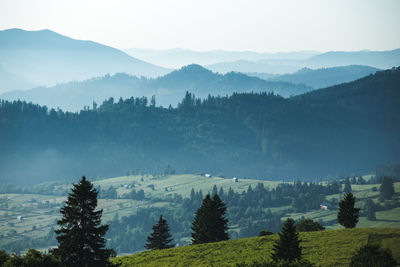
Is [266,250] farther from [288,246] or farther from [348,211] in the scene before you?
[348,211]

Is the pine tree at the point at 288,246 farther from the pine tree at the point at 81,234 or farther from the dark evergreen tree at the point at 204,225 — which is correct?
the dark evergreen tree at the point at 204,225

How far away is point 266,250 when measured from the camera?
86938 mm

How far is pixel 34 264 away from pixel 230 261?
30274mm

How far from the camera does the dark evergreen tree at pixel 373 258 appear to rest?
2395 inches

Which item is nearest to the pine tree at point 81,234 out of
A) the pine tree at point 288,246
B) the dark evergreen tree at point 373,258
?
the pine tree at point 288,246

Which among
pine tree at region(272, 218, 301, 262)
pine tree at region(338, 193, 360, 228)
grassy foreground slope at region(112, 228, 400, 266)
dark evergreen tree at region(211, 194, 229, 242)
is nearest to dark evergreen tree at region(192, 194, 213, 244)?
dark evergreen tree at region(211, 194, 229, 242)

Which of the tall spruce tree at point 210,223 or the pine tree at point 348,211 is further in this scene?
the tall spruce tree at point 210,223

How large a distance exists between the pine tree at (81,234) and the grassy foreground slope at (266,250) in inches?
678

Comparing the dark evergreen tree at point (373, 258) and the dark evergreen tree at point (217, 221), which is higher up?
the dark evergreen tree at point (373, 258)

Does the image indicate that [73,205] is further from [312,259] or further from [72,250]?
[312,259]

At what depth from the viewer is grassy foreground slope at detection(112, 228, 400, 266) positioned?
77.9 meters

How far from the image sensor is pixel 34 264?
66438 millimetres

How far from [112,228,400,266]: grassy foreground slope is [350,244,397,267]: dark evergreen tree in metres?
7.99

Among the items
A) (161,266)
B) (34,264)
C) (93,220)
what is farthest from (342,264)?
(34,264)
